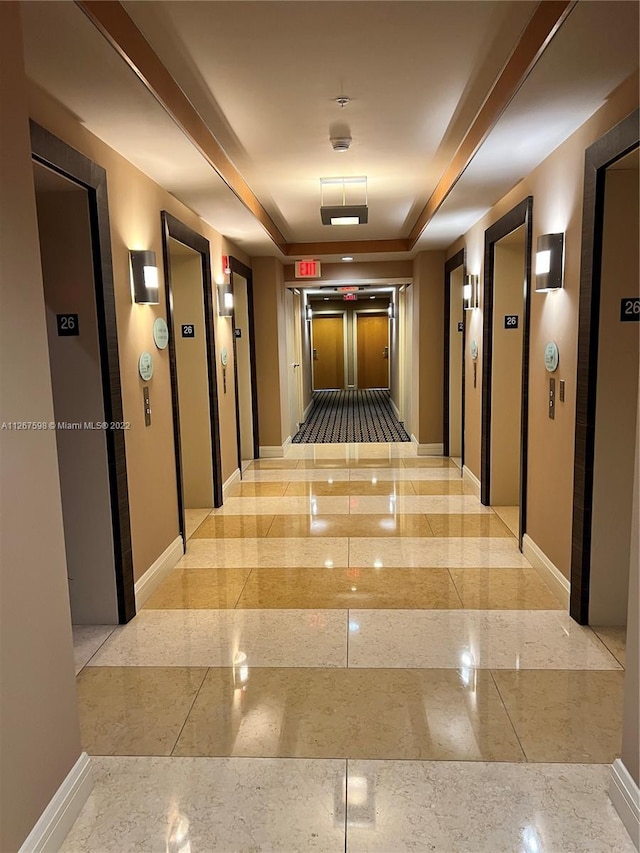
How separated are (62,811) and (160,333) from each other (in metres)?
3.02

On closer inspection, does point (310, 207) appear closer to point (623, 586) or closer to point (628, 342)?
point (628, 342)

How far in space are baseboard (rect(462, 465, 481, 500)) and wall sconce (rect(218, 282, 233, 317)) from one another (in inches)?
125

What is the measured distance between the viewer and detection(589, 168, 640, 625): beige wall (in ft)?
10.5

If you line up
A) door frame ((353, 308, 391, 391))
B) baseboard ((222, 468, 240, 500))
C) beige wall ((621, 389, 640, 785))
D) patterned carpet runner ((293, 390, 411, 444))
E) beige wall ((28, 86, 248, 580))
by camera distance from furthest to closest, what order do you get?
door frame ((353, 308, 391, 391)) < patterned carpet runner ((293, 390, 411, 444)) < baseboard ((222, 468, 240, 500)) < beige wall ((28, 86, 248, 580)) < beige wall ((621, 389, 640, 785))

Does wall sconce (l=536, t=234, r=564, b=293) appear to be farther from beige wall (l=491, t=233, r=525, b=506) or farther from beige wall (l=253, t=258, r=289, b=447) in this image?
beige wall (l=253, t=258, r=289, b=447)

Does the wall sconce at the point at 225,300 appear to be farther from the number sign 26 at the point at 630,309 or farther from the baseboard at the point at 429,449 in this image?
the number sign 26 at the point at 630,309

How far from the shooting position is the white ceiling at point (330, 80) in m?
2.46

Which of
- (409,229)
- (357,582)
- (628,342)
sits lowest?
(357,582)

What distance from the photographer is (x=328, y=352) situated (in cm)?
1877

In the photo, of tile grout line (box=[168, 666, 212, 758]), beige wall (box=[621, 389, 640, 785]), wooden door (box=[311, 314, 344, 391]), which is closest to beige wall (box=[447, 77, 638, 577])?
beige wall (box=[621, 389, 640, 785])

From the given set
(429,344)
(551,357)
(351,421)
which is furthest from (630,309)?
(351,421)

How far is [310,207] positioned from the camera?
627 centimetres

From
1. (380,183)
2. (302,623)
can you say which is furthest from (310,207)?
(302,623)

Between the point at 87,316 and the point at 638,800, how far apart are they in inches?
129
